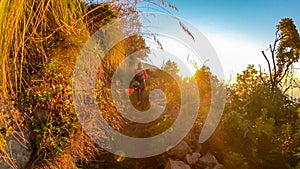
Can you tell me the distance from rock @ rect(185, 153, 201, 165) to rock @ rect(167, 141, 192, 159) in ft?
Result: 0.18

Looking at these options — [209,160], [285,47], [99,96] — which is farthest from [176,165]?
[285,47]

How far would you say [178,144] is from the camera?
3.95m

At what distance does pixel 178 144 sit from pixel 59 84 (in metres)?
2.16

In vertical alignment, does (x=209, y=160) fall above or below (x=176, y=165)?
above

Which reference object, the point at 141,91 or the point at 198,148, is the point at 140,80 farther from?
the point at 198,148

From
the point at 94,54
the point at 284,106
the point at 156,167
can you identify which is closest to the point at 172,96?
the point at 156,167

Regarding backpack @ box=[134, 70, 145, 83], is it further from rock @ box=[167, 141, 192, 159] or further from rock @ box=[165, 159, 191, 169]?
rock @ box=[165, 159, 191, 169]

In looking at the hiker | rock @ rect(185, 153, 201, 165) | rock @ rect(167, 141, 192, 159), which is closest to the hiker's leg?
the hiker

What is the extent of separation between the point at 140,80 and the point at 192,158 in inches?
50.5

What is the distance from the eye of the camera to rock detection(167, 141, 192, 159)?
3.86 m

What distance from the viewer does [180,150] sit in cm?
390

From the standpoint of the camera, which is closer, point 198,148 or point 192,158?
point 192,158

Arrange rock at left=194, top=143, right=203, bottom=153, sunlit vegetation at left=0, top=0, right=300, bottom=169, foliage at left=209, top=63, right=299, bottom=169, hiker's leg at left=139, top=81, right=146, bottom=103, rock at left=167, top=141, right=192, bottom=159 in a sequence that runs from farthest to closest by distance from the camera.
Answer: hiker's leg at left=139, top=81, right=146, bottom=103 → rock at left=194, top=143, right=203, bottom=153 → foliage at left=209, top=63, right=299, bottom=169 → rock at left=167, top=141, right=192, bottom=159 → sunlit vegetation at left=0, top=0, right=300, bottom=169

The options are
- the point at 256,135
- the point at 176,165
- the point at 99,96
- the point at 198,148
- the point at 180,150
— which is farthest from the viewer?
the point at 256,135
